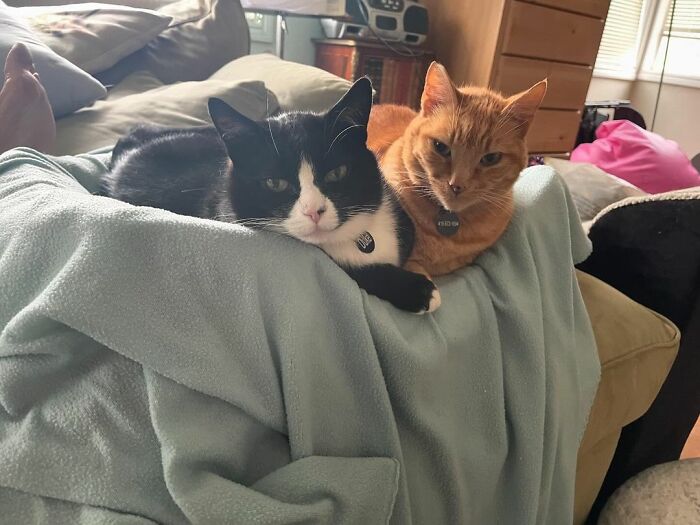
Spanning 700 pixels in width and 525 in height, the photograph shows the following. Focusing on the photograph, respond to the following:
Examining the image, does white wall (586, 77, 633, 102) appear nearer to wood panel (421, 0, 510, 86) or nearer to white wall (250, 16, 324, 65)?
wood panel (421, 0, 510, 86)

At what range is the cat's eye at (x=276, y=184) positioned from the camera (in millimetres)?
697

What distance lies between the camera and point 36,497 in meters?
0.43

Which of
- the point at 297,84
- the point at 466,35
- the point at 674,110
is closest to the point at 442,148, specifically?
the point at 297,84

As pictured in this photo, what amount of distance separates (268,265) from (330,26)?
82.5 inches

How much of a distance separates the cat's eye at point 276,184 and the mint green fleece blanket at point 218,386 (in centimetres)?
10

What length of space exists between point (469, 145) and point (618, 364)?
45 centimetres

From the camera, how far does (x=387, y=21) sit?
2.15 metres

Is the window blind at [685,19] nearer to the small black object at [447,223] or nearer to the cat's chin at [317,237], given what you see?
the small black object at [447,223]

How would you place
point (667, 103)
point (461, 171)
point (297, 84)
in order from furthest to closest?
point (667, 103)
point (297, 84)
point (461, 171)

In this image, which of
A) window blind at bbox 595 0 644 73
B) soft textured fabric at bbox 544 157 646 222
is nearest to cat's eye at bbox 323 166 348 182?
soft textured fabric at bbox 544 157 646 222

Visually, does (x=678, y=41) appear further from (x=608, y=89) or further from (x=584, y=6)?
(x=584, y=6)

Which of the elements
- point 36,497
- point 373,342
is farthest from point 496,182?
point 36,497

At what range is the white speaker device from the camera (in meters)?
2.12

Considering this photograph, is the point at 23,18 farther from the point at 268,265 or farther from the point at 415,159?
the point at 268,265
